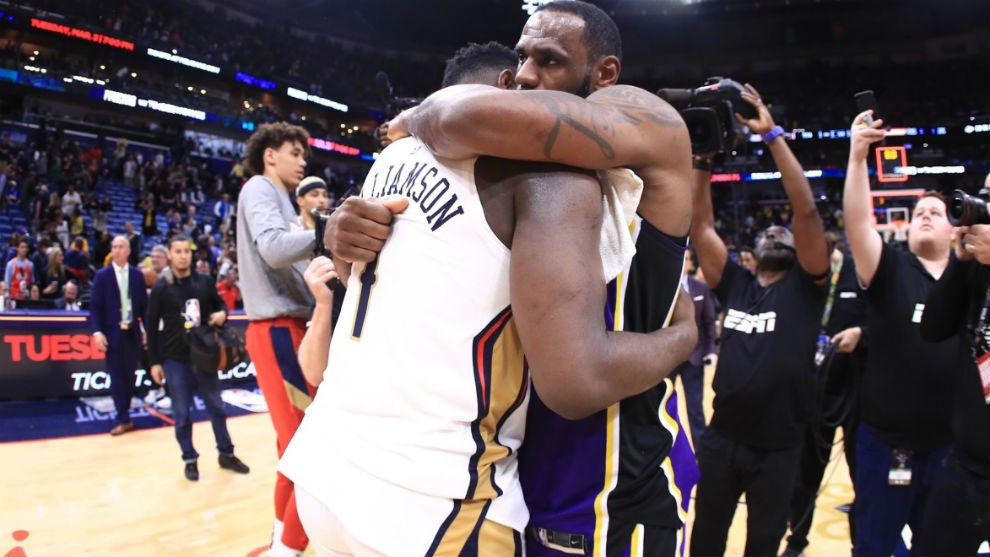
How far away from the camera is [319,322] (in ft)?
7.48

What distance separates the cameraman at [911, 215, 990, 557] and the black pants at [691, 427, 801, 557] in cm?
50

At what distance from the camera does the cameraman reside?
2.25 m

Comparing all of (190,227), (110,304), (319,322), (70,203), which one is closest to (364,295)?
(319,322)

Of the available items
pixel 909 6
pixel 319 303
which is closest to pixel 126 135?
pixel 319 303

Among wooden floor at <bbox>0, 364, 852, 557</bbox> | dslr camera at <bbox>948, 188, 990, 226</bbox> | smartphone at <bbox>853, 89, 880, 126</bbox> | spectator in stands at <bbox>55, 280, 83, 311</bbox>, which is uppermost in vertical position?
smartphone at <bbox>853, 89, 880, 126</bbox>

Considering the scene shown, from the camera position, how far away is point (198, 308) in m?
5.59

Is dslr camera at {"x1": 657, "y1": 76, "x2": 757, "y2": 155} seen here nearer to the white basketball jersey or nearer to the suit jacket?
the white basketball jersey

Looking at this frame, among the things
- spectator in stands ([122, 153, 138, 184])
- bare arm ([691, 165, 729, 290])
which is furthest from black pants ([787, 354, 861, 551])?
spectator in stands ([122, 153, 138, 184])

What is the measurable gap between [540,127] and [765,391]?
212 centimetres

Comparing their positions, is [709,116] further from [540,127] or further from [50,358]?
[50,358]

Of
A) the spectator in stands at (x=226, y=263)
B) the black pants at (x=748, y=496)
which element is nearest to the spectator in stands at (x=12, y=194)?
the spectator in stands at (x=226, y=263)

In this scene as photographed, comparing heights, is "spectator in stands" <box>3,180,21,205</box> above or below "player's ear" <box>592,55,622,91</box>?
below

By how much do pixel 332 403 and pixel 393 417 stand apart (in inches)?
7.3

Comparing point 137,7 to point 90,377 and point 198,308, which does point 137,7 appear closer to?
point 90,377
